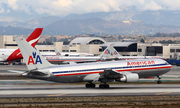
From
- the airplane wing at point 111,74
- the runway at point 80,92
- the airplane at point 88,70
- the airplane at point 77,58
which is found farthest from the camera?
the airplane at point 77,58

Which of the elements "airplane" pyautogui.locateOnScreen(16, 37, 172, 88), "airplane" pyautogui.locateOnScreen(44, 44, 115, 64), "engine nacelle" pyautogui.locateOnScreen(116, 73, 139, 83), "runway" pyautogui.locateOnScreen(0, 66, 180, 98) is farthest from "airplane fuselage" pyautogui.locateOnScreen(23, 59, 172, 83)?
"airplane" pyautogui.locateOnScreen(44, 44, 115, 64)

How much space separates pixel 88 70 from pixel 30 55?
9350 millimetres

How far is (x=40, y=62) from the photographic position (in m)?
42.0

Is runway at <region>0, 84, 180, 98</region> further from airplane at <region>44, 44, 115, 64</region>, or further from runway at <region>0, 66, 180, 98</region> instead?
airplane at <region>44, 44, 115, 64</region>

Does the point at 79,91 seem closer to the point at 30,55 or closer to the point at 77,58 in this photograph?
the point at 30,55

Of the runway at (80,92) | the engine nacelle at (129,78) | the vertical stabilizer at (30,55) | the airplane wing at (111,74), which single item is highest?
the vertical stabilizer at (30,55)

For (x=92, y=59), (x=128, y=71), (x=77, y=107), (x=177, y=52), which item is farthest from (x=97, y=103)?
(x=177, y=52)

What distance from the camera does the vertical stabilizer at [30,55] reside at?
4027 centimetres

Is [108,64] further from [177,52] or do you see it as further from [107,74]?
[177,52]

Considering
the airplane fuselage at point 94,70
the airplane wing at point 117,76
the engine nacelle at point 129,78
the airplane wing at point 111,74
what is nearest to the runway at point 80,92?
the engine nacelle at point 129,78

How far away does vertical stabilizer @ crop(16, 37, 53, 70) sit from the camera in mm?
40272

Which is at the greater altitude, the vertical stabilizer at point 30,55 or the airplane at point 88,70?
the vertical stabilizer at point 30,55

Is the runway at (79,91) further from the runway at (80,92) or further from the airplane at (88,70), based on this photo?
the airplane at (88,70)

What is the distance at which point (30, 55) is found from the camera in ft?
134
